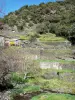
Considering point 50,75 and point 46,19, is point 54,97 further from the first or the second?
point 46,19

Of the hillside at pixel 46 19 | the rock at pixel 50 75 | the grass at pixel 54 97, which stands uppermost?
the hillside at pixel 46 19

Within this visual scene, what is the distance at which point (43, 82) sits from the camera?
1117 inches

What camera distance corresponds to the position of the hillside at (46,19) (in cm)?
6050

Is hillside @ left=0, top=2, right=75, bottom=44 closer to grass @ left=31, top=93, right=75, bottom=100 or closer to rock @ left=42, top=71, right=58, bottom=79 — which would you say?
rock @ left=42, top=71, right=58, bottom=79

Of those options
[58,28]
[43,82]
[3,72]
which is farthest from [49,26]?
[3,72]

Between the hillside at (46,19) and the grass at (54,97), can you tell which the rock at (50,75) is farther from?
the hillside at (46,19)

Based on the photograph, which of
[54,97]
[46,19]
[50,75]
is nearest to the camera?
[54,97]

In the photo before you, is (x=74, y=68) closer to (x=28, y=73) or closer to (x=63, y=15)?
(x=28, y=73)

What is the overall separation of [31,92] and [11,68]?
3172mm

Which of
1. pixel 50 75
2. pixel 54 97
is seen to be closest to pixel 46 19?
pixel 50 75

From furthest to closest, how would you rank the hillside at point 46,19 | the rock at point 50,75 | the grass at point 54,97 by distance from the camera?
the hillside at point 46,19 → the rock at point 50,75 → the grass at point 54,97

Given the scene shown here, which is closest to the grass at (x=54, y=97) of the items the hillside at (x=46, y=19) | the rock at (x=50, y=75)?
the rock at (x=50, y=75)

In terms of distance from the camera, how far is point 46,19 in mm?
69125

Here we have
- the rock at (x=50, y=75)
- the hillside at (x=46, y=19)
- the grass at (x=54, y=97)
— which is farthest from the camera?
the hillside at (x=46, y=19)
